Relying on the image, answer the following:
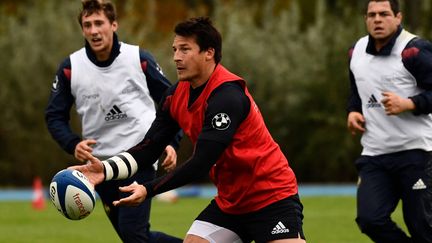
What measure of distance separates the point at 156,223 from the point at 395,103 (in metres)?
6.96

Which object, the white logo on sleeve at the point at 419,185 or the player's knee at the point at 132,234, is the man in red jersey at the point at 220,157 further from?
the white logo on sleeve at the point at 419,185

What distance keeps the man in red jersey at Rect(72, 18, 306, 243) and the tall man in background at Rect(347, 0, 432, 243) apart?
1855mm

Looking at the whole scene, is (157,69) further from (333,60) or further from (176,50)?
(333,60)

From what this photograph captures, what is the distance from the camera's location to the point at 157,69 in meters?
8.47

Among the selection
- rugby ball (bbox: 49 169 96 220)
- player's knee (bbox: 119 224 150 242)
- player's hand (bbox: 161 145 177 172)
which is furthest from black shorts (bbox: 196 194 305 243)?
player's knee (bbox: 119 224 150 242)

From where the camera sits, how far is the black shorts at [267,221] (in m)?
6.50

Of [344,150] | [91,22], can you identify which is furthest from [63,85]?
[344,150]

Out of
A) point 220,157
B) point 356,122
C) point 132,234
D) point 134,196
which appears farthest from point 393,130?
point 134,196

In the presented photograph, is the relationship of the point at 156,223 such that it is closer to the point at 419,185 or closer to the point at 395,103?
the point at 419,185

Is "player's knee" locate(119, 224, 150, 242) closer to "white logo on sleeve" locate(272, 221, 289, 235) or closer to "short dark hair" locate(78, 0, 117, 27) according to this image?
"short dark hair" locate(78, 0, 117, 27)

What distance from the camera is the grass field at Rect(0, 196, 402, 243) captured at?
40.5 feet

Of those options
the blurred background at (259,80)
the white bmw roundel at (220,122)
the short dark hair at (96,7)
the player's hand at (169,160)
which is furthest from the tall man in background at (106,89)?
the blurred background at (259,80)

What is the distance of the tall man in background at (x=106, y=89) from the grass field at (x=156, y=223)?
3.67m

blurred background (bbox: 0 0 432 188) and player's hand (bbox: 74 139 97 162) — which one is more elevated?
player's hand (bbox: 74 139 97 162)
